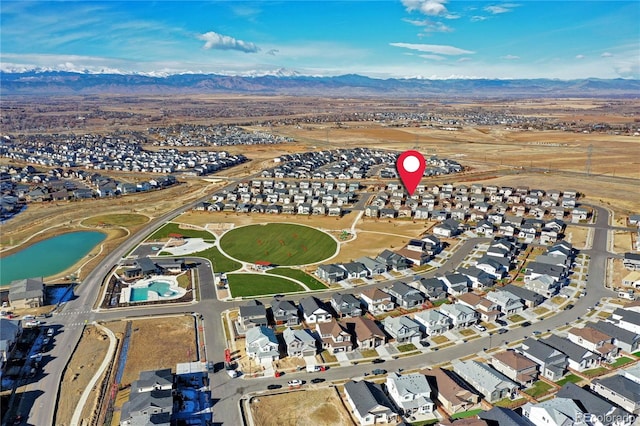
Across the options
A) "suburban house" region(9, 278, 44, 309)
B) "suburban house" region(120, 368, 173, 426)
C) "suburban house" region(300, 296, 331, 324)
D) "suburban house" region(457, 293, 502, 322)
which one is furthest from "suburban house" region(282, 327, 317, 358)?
"suburban house" region(9, 278, 44, 309)

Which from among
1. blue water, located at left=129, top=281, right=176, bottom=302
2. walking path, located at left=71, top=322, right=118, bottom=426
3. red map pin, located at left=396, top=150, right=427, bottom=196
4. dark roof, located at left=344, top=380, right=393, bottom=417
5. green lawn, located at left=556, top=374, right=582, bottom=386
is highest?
red map pin, located at left=396, top=150, right=427, bottom=196

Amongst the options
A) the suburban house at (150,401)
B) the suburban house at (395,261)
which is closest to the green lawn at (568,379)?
the suburban house at (395,261)

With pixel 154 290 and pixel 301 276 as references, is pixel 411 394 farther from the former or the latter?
pixel 154 290

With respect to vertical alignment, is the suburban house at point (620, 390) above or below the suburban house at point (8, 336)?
below

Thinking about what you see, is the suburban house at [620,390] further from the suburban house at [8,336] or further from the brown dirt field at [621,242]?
the suburban house at [8,336]

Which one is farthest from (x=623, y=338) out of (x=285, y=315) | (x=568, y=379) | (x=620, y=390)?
(x=285, y=315)

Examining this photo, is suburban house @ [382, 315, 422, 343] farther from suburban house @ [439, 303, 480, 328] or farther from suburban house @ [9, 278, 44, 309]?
suburban house @ [9, 278, 44, 309]
